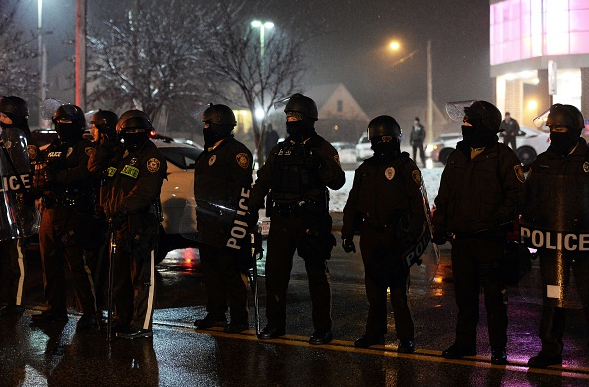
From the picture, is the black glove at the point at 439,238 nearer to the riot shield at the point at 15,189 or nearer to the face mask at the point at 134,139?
the face mask at the point at 134,139

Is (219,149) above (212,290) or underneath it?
above

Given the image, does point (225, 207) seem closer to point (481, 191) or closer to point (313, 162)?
point (313, 162)

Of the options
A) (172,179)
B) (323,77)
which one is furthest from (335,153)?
(323,77)

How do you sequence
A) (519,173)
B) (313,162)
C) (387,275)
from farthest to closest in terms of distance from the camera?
(313,162)
(387,275)
(519,173)

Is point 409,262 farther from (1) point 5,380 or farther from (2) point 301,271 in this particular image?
(2) point 301,271

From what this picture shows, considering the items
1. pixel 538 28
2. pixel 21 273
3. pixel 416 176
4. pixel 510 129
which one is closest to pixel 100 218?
pixel 21 273

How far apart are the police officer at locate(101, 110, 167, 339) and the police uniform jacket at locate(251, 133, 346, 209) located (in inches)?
39.3

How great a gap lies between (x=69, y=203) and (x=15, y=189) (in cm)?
72

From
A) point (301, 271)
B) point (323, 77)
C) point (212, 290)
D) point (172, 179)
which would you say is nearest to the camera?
point (212, 290)

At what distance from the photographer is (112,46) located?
34375 millimetres

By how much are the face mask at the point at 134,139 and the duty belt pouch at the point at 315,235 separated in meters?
1.52

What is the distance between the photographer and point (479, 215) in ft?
19.3

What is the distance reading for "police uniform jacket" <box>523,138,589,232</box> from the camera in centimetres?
577

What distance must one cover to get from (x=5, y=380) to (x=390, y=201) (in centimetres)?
305
